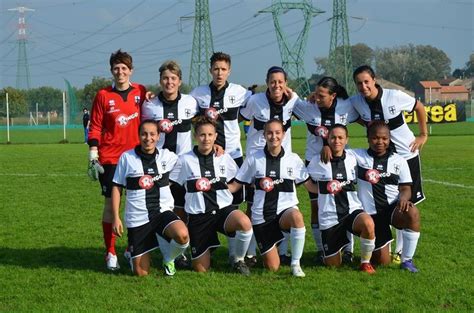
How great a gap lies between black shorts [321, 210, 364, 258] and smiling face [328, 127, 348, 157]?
603 mm

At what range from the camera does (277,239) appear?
5855 millimetres

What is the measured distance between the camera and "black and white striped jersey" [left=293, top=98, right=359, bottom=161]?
6.12 m

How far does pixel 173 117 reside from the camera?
6.16 metres

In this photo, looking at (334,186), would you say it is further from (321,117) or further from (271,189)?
(321,117)

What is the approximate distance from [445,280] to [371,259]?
2.94 feet

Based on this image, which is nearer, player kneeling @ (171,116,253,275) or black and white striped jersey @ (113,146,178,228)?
black and white striped jersey @ (113,146,178,228)

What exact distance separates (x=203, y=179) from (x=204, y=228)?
477 mm

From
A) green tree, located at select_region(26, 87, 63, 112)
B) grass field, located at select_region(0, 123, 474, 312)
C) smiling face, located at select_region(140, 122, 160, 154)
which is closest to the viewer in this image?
grass field, located at select_region(0, 123, 474, 312)

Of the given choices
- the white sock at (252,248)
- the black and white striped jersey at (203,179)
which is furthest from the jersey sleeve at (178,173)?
the white sock at (252,248)

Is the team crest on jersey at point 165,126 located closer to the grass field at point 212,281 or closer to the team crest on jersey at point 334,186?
the grass field at point 212,281

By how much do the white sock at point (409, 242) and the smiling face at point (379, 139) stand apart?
0.79m

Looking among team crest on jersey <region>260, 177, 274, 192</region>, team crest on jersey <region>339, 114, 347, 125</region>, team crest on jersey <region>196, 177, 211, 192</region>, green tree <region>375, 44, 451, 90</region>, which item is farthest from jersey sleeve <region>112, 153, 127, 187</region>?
green tree <region>375, 44, 451, 90</region>

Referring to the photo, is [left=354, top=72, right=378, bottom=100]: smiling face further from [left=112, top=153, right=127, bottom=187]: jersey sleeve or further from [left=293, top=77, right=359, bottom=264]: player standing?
[left=112, top=153, right=127, bottom=187]: jersey sleeve

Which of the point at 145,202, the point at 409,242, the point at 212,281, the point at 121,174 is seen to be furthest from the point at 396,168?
the point at 121,174
